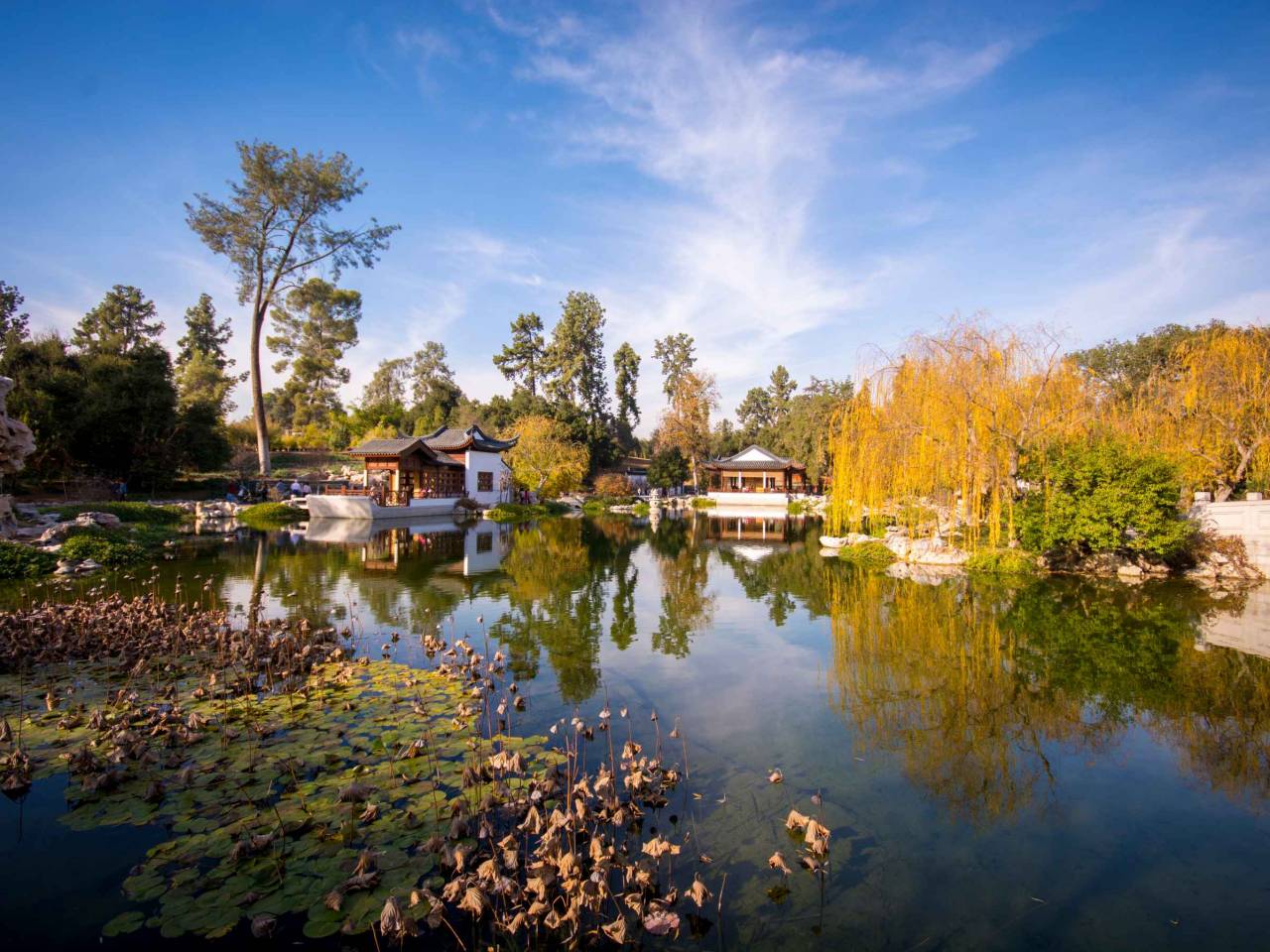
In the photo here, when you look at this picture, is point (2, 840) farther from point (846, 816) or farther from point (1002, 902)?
point (1002, 902)

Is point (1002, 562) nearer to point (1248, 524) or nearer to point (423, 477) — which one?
point (1248, 524)

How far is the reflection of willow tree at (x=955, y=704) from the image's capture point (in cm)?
452

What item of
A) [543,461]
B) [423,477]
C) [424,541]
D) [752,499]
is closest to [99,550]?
[424,541]

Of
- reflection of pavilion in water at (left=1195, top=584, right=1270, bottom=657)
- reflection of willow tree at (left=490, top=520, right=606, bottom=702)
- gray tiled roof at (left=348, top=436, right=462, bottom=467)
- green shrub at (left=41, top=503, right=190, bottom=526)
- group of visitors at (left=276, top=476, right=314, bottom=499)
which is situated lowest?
reflection of pavilion in water at (left=1195, top=584, right=1270, bottom=657)

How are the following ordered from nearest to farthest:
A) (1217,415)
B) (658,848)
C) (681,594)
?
(658,848) < (681,594) < (1217,415)

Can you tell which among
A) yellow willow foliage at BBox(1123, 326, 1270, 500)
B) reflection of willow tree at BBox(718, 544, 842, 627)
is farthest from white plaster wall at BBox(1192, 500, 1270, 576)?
reflection of willow tree at BBox(718, 544, 842, 627)

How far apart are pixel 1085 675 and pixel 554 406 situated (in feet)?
123

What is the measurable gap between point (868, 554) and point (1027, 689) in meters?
9.80

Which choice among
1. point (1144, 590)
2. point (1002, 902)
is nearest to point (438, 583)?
point (1002, 902)

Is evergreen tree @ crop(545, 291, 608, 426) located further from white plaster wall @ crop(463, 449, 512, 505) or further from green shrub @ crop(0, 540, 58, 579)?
green shrub @ crop(0, 540, 58, 579)

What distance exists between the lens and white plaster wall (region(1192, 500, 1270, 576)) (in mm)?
12180

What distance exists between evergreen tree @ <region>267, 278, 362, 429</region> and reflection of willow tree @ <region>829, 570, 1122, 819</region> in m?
40.6

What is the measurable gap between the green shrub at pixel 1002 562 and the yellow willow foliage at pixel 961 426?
375 millimetres

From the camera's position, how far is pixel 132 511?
19.9 metres
